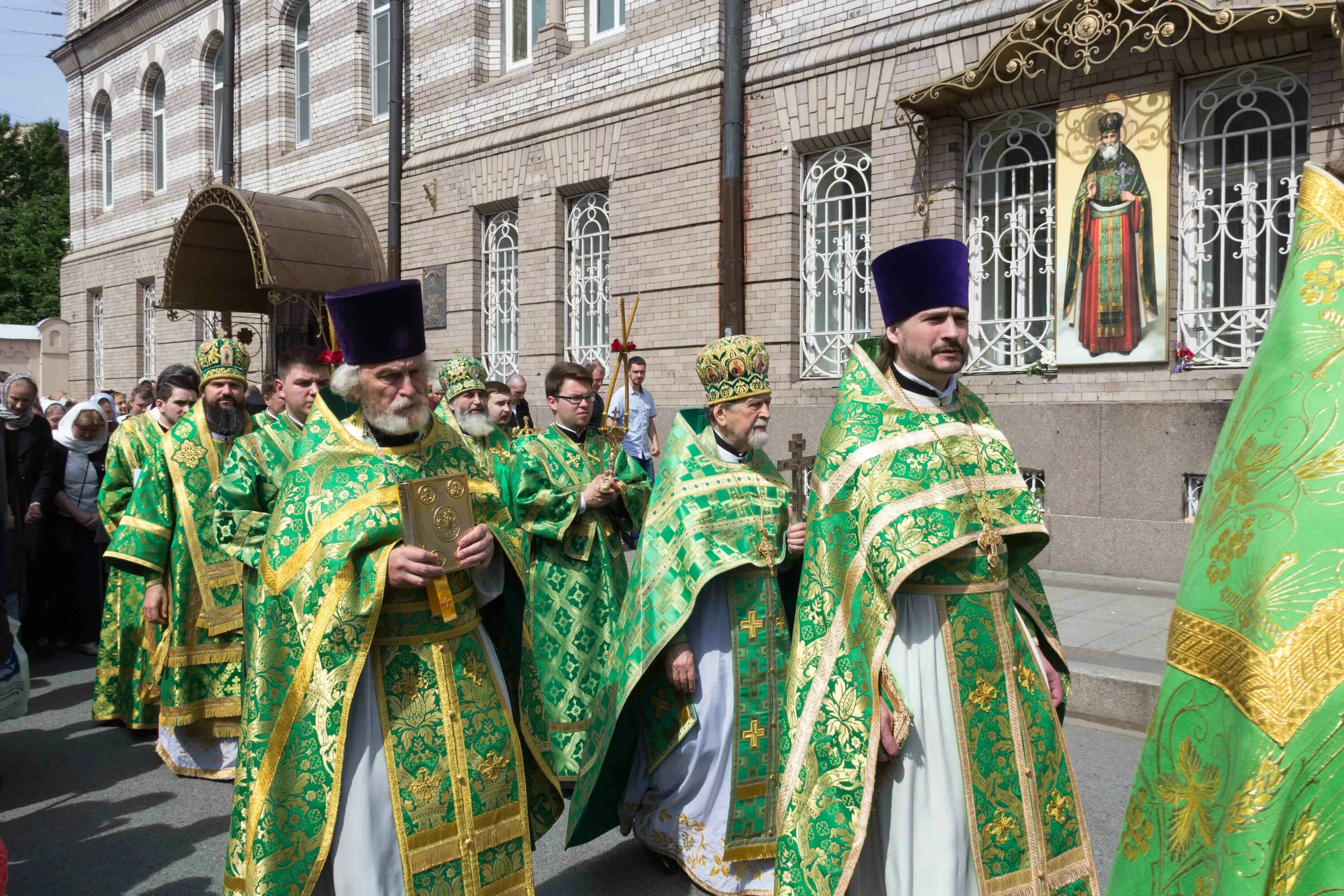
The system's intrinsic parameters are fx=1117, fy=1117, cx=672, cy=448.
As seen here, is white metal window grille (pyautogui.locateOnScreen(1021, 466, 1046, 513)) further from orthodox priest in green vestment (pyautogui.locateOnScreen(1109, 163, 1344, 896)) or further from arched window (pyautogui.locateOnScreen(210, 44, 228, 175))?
arched window (pyautogui.locateOnScreen(210, 44, 228, 175))

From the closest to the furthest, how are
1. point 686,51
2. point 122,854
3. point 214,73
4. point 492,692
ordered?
1. point 492,692
2. point 122,854
3. point 686,51
4. point 214,73

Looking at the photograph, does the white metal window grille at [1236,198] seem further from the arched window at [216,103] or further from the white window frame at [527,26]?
the arched window at [216,103]

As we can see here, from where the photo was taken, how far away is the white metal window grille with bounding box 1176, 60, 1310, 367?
809 centimetres

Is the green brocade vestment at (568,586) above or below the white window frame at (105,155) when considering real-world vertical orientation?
below

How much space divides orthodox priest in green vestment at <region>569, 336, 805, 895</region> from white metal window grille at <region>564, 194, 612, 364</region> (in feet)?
29.2

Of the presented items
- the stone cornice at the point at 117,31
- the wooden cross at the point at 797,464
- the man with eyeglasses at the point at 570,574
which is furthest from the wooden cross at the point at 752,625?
the stone cornice at the point at 117,31

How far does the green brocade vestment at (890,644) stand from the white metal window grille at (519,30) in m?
12.3

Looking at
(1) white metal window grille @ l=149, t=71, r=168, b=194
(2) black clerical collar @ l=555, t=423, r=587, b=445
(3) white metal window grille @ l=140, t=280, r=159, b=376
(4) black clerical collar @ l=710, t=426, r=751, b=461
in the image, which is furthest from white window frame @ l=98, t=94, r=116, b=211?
(4) black clerical collar @ l=710, t=426, r=751, b=461

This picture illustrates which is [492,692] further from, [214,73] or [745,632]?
[214,73]

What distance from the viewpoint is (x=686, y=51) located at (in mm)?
11742

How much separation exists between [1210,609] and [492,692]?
7.39 feet

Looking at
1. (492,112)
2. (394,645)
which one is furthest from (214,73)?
(394,645)

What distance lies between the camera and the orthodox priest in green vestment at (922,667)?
118 inches

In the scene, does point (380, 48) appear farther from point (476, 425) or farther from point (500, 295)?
point (476, 425)
